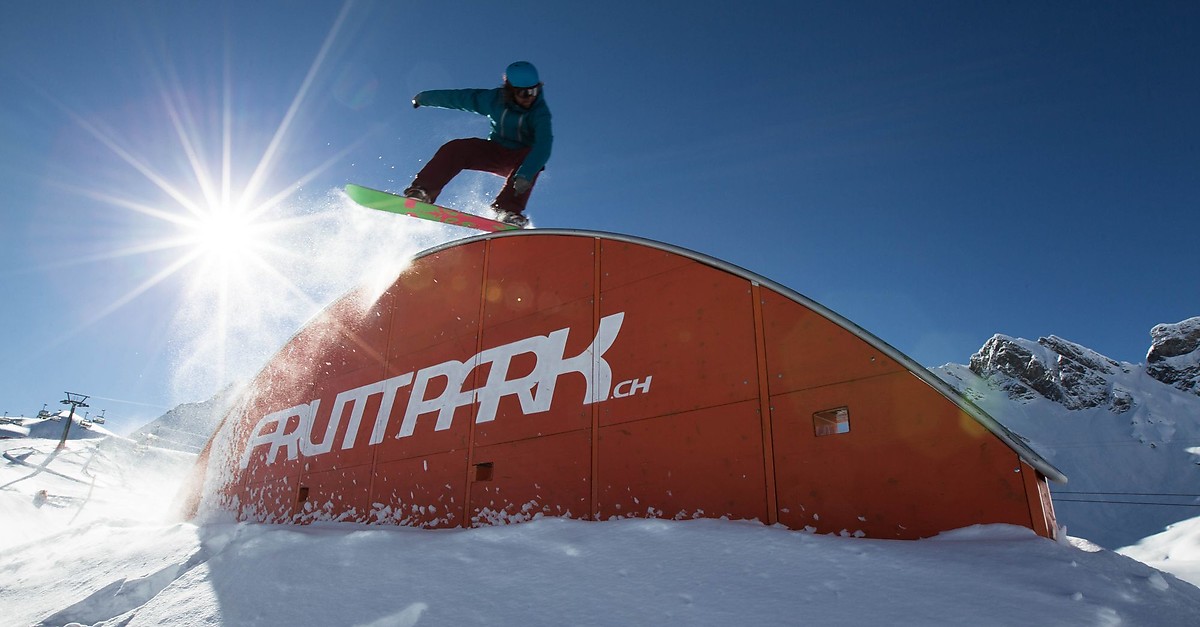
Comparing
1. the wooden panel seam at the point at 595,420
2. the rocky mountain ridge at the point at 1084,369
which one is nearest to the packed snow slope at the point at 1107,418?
the rocky mountain ridge at the point at 1084,369

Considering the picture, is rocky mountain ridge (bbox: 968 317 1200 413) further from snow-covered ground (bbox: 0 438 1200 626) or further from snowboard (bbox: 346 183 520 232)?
snow-covered ground (bbox: 0 438 1200 626)

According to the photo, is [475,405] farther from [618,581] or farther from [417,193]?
[618,581]

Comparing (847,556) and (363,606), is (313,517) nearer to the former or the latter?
(363,606)

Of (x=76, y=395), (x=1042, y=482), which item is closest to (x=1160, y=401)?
(x=1042, y=482)

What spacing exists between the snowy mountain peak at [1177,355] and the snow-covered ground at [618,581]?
154m

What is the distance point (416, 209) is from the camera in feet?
22.5

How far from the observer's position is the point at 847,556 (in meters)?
3.30

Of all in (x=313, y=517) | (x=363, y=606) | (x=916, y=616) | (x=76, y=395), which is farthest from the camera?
(x=76, y=395)

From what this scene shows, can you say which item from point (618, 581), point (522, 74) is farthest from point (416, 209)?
point (618, 581)

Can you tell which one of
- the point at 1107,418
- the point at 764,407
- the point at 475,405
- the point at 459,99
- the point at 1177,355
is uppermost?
the point at 1177,355

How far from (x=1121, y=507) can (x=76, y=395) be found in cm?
12664

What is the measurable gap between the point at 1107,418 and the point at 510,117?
13523 cm

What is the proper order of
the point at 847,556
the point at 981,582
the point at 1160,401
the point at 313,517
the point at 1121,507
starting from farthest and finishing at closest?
the point at 1160,401, the point at 1121,507, the point at 313,517, the point at 847,556, the point at 981,582

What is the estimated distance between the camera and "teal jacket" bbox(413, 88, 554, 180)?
19.5ft
